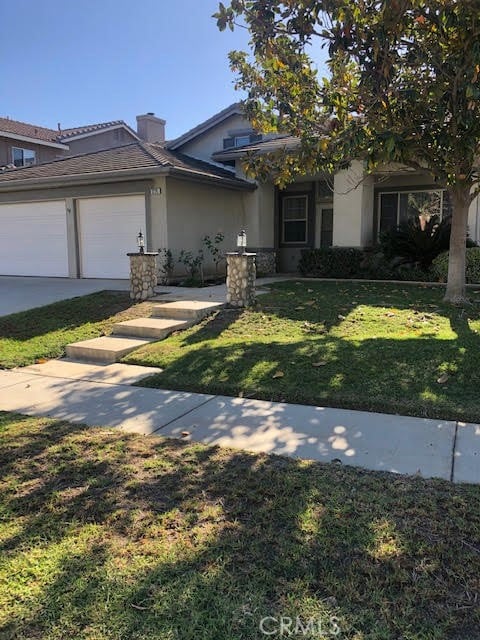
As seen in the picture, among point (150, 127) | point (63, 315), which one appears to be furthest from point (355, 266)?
point (150, 127)

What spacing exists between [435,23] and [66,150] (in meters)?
26.1

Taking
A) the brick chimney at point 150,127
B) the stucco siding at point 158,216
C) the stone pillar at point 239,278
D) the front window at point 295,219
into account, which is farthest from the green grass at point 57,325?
the brick chimney at point 150,127

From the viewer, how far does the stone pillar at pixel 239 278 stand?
10.1m

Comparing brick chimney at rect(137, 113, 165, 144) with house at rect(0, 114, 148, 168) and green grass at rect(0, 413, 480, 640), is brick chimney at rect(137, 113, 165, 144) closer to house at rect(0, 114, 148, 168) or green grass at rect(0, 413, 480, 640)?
house at rect(0, 114, 148, 168)

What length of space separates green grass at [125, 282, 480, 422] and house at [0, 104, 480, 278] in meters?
5.59

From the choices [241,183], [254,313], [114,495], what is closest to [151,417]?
[114,495]

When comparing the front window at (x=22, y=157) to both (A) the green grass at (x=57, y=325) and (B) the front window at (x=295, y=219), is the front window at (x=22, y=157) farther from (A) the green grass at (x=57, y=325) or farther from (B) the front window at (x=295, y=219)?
(A) the green grass at (x=57, y=325)

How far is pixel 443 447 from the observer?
4.16m

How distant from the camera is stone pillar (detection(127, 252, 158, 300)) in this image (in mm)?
11508

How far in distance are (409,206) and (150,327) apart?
11699 millimetres

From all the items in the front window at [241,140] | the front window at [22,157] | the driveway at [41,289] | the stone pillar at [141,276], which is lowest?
the driveway at [41,289]

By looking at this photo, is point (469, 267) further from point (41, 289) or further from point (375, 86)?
point (41, 289)

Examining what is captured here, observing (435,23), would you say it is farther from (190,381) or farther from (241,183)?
(241,183)

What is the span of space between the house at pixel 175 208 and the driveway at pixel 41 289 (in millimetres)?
918
